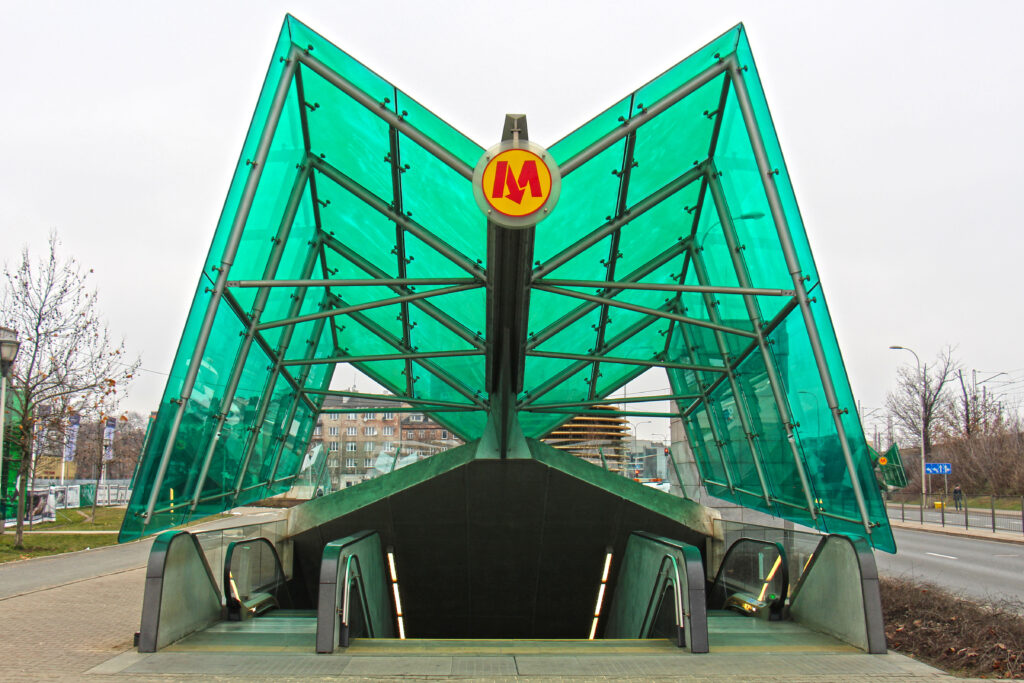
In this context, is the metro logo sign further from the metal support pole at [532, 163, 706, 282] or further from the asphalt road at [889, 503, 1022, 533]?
the asphalt road at [889, 503, 1022, 533]

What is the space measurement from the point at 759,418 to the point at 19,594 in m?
12.8

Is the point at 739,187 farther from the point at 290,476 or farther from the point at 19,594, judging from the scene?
the point at 290,476

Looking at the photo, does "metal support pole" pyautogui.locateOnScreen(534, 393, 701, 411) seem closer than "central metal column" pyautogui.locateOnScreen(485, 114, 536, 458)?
No

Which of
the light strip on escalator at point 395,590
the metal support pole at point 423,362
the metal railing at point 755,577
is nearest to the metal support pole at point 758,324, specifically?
the metal railing at point 755,577

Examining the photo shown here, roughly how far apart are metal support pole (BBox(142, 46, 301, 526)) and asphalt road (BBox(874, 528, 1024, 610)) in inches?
425

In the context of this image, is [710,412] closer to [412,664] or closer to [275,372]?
[275,372]

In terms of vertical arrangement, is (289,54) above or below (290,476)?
above

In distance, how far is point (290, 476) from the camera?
2238cm

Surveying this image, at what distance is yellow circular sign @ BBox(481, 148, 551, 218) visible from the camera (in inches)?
350

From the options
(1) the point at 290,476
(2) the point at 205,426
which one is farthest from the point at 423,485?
(1) the point at 290,476

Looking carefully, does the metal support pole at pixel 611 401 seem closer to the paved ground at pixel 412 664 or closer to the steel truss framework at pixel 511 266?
the steel truss framework at pixel 511 266

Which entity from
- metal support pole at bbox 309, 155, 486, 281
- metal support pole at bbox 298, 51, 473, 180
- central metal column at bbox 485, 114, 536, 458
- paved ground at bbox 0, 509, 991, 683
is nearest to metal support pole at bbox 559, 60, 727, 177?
central metal column at bbox 485, 114, 536, 458

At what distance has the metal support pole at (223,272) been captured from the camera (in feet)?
37.6

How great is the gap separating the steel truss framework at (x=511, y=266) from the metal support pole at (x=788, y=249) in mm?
29
